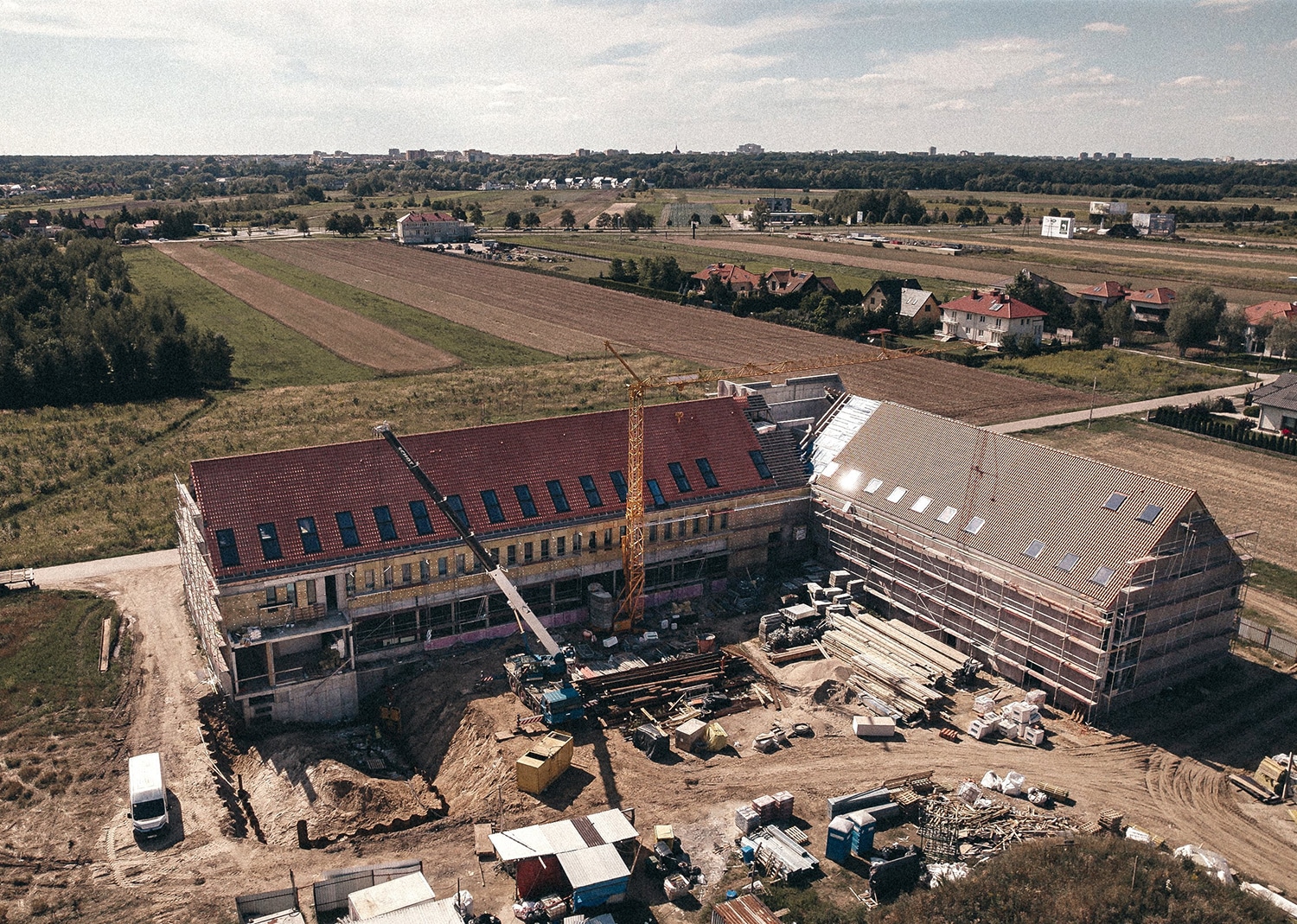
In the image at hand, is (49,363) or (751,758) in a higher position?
(49,363)

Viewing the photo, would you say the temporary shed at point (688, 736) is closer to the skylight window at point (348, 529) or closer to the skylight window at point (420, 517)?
the skylight window at point (420, 517)

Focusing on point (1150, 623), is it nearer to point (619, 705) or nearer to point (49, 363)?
point (619, 705)

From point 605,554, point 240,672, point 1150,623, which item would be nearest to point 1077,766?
point 1150,623

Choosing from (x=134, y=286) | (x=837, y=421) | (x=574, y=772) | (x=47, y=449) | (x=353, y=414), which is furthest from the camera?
(x=134, y=286)

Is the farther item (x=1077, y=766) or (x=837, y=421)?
(x=837, y=421)

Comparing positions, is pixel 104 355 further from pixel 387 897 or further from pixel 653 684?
pixel 387 897

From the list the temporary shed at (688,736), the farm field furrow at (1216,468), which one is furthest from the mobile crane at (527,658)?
the farm field furrow at (1216,468)

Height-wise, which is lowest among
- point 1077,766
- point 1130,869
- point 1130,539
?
point 1077,766

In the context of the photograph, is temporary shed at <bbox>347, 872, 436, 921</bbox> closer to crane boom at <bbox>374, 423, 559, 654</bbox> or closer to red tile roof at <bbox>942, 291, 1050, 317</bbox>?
crane boom at <bbox>374, 423, 559, 654</bbox>
